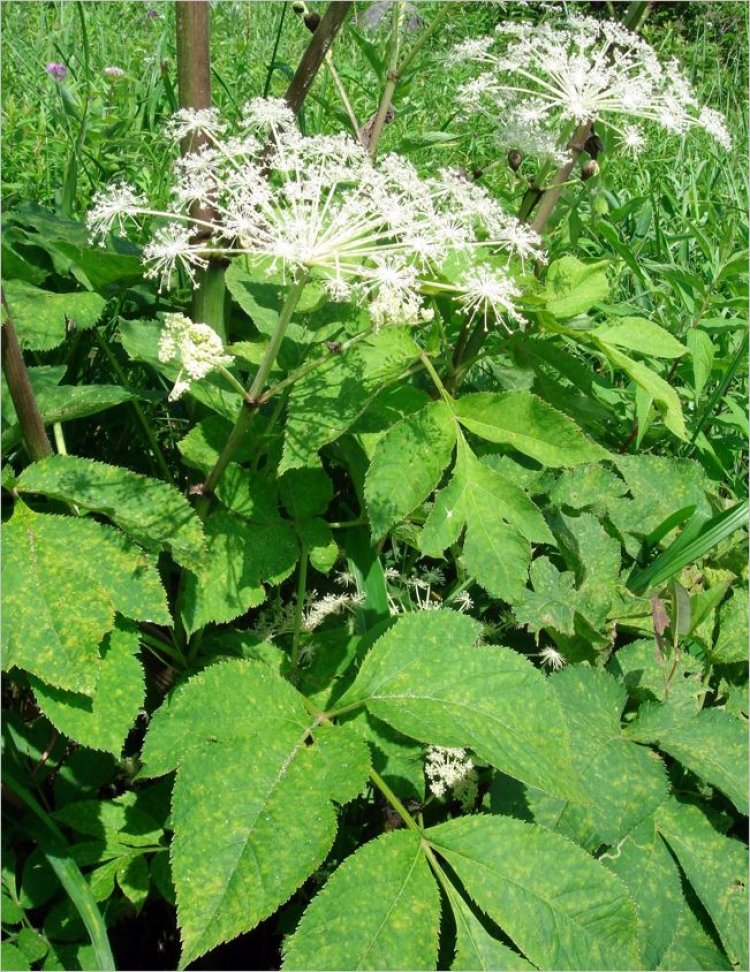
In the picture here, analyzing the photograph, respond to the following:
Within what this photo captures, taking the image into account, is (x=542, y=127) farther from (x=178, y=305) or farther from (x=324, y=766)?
(x=324, y=766)

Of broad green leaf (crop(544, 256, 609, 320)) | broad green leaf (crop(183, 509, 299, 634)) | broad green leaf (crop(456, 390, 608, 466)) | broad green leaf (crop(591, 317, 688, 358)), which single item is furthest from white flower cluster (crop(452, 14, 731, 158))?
broad green leaf (crop(183, 509, 299, 634))

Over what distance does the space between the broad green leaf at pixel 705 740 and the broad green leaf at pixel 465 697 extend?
1.21 feet

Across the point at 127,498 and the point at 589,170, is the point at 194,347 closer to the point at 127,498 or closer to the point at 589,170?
the point at 127,498

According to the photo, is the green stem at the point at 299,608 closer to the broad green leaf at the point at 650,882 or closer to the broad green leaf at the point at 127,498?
the broad green leaf at the point at 127,498

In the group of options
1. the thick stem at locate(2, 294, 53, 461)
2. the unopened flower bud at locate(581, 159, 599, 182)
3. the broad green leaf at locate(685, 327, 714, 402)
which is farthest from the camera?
the broad green leaf at locate(685, 327, 714, 402)

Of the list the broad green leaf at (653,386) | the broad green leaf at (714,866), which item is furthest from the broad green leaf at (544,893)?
the broad green leaf at (653,386)

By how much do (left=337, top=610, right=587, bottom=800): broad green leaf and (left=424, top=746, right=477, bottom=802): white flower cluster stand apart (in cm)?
23

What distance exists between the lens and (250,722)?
134cm

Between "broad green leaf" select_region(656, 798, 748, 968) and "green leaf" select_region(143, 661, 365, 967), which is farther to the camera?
"broad green leaf" select_region(656, 798, 748, 968)

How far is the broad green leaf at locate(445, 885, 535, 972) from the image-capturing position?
127 cm

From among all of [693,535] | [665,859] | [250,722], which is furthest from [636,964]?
[693,535]

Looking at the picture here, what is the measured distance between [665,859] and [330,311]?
116cm

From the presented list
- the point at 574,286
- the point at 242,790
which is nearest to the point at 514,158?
the point at 574,286

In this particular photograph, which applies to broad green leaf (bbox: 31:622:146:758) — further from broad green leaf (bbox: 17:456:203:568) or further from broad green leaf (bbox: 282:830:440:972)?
broad green leaf (bbox: 282:830:440:972)
